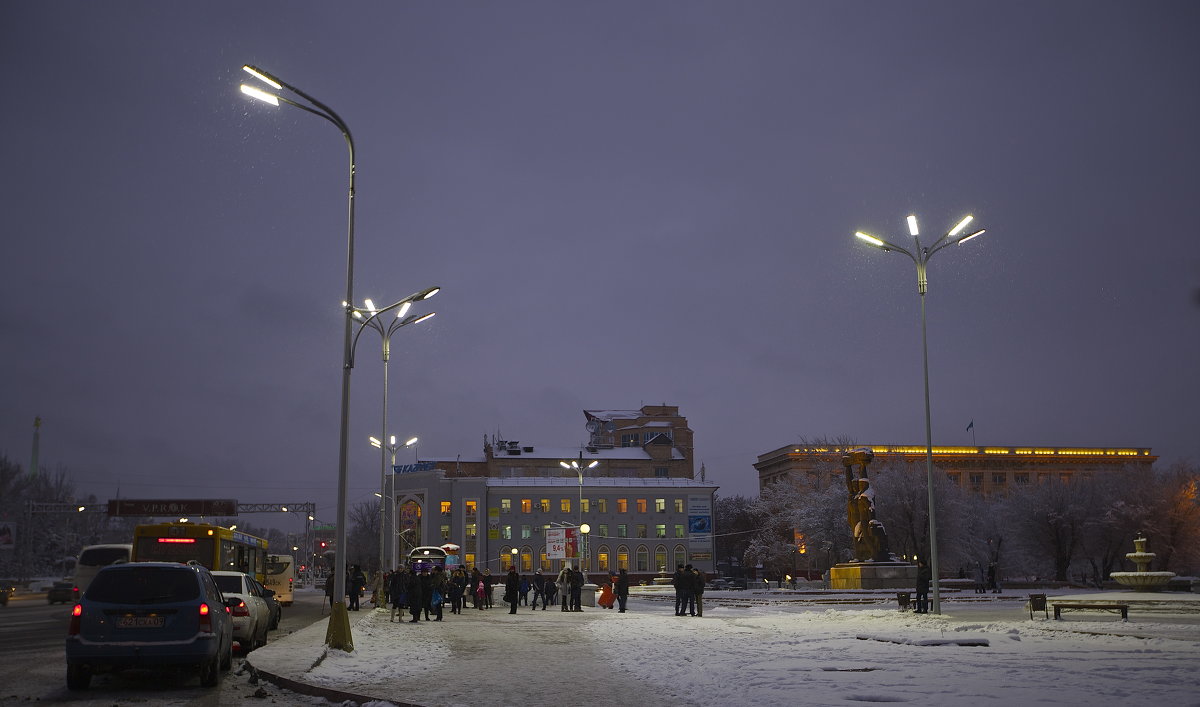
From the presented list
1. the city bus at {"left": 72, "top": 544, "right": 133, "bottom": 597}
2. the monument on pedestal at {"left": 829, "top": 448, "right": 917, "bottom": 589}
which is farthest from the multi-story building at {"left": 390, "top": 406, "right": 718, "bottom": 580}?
the city bus at {"left": 72, "top": 544, "right": 133, "bottom": 597}

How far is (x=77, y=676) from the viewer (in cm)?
1317

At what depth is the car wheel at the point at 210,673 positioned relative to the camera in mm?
13859

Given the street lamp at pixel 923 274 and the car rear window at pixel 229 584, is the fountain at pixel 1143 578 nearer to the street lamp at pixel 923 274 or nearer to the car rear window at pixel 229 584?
the street lamp at pixel 923 274

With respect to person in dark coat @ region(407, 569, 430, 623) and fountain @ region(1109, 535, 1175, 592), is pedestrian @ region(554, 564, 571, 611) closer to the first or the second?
person in dark coat @ region(407, 569, 430, 623)

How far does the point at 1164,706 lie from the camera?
10664 mm

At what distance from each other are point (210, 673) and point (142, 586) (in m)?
1.62

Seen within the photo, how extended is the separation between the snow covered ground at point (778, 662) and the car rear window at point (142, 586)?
6.98 ft

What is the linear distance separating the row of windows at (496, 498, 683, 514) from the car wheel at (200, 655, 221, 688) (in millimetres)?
98879

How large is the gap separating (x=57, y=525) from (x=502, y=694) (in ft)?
383

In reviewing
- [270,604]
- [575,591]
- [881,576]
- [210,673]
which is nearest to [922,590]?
[575,591]

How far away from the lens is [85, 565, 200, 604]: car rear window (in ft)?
43.5

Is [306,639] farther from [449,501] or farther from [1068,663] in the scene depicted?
[449,501]

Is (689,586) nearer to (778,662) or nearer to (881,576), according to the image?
(881,576)

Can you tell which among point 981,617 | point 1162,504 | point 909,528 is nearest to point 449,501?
point 909,528
